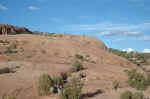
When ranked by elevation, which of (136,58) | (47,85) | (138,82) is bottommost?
(136,58)

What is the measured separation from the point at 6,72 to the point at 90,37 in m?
51.6

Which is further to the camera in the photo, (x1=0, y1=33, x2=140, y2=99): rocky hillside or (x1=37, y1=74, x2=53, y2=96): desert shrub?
(x1=0, y1=33, x2=140, y2=99): rocky hillside

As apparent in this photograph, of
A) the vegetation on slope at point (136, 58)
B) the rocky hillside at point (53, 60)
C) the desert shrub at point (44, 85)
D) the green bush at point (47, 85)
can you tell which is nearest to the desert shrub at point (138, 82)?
the rocky hillside at point (53, 60)

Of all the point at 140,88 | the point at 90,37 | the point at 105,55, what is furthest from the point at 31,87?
the point at 90,37

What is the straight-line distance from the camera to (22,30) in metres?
71.4

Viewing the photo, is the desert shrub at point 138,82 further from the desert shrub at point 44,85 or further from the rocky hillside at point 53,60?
the desert shrub at point 44,85

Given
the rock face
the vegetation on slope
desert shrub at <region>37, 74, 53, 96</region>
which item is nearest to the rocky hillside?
desert shrub at <region>37, 74, 53, 96</region>

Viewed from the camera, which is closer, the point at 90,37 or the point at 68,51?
the point at 68,51

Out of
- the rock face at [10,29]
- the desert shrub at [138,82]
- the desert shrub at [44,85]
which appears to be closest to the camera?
the desert shrub at [44,85]

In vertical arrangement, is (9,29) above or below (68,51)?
above

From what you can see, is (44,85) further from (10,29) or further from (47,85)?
(10,29)

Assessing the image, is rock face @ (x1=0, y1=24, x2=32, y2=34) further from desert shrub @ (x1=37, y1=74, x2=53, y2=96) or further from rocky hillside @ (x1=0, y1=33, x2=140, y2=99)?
desert shrub @ (x1=37, y1=74, x2=53, y2=96)

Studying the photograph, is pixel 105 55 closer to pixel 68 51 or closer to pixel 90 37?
pixel 68 51

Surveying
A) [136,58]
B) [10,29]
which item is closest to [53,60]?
[136,58]
